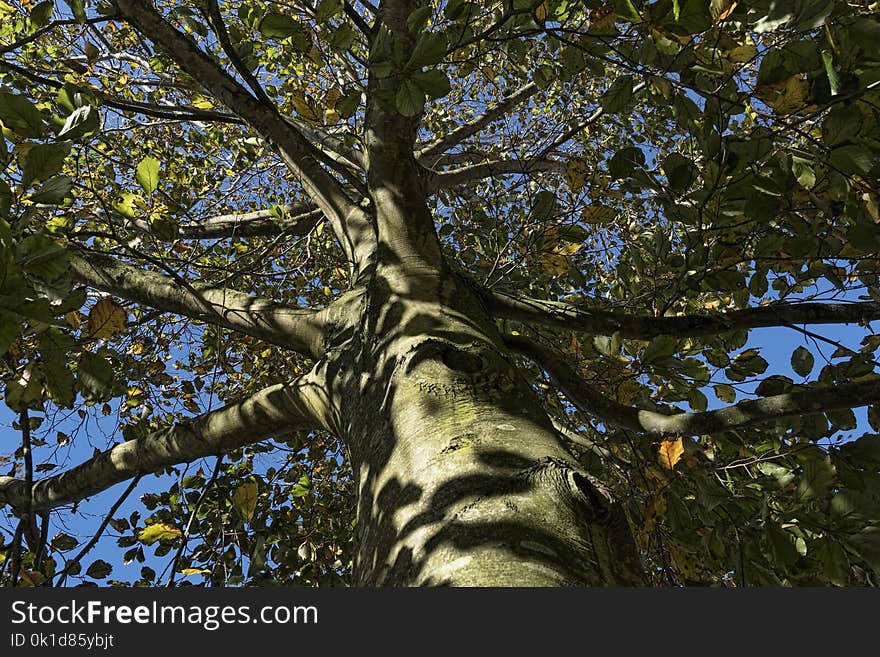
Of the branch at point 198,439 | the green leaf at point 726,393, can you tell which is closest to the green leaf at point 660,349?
the green leaf at point 726,393

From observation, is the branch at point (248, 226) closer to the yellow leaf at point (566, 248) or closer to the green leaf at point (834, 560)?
the yellow leaf at point (566, 248)

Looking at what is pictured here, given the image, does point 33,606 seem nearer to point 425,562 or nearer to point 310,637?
point 310,637


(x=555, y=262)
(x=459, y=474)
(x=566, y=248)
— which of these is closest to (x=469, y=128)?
(x=566, y=248)

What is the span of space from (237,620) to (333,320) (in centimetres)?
144

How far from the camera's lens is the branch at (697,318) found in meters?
2.62

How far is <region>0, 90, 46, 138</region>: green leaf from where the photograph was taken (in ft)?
5.73

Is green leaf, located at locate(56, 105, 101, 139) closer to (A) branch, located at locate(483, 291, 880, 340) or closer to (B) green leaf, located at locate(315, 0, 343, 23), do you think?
(B) green leaf, located at locate(315, 0, 343, 23)

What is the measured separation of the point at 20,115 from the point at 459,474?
162 centimetres

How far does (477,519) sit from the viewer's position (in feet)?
4.33

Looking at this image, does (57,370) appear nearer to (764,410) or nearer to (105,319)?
(105,319)

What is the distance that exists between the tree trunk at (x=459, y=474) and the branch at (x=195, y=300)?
72 cm

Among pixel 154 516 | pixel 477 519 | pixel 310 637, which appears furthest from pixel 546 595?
pixel 154 516

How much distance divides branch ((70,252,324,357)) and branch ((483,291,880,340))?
3.15 ft

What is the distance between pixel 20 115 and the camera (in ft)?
5.80
